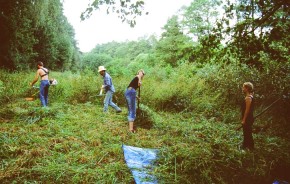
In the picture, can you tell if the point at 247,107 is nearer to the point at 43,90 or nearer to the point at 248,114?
the point at 248,114

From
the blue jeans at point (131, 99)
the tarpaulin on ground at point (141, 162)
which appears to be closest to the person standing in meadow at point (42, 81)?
the blue jeans at point (131, 99)

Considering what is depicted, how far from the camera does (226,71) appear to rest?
12.4 m

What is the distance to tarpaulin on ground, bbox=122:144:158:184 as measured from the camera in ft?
13.2

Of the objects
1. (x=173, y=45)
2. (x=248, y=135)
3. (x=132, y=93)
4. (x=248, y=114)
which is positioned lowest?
(x=248, y=135)

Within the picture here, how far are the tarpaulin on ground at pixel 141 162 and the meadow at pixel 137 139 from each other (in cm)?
14

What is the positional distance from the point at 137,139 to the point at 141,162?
165 centimetres

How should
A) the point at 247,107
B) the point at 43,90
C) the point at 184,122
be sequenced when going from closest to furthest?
the point at 247,107, the point at 184,122, the point at 43,90

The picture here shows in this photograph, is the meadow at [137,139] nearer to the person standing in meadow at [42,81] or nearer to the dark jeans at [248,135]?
the dark jeans at [248,135]

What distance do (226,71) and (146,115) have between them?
609 centimetres

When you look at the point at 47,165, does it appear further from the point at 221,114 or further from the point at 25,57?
the point at 25,57

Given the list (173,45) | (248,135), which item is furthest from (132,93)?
(173,45)

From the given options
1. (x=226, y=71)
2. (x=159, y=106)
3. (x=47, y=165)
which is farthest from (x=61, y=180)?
(x=226, y=71)

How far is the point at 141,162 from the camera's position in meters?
4.70

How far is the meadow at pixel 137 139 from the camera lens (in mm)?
4215
